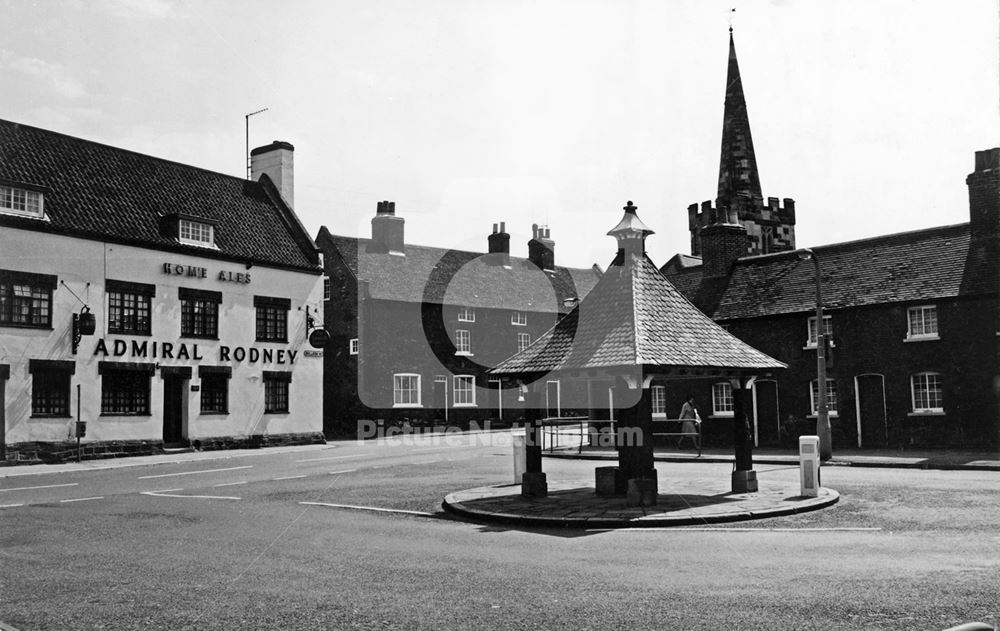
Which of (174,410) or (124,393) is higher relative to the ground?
(124,393)

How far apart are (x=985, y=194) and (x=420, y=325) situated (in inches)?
1084

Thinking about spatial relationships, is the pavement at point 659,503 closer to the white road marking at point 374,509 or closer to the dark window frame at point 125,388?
the white road marking at point 374,509

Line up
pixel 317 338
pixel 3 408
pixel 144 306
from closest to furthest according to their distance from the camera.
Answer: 1. pixel 3 408
2. pixel 144 306
3. pixel 317 338

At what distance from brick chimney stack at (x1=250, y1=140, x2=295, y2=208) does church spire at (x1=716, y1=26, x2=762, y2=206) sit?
2930 centimetres

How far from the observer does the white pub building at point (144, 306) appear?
27500 millimetres

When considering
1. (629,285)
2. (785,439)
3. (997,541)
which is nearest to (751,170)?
(785,439)

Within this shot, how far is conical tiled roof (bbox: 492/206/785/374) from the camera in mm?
15320

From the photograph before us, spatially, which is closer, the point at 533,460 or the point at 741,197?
the point at 533,460

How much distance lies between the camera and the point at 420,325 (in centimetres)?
4734

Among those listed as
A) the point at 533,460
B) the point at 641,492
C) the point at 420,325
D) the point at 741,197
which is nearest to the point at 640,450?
the point at 641,492

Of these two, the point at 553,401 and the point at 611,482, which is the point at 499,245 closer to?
the point at 553,401

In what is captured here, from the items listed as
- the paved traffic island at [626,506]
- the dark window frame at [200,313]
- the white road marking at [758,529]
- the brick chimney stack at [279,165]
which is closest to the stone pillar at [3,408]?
the dark window frame at [200,313]

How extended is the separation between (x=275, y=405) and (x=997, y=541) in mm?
28880

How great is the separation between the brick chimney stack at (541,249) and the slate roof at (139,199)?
22.8 meters
